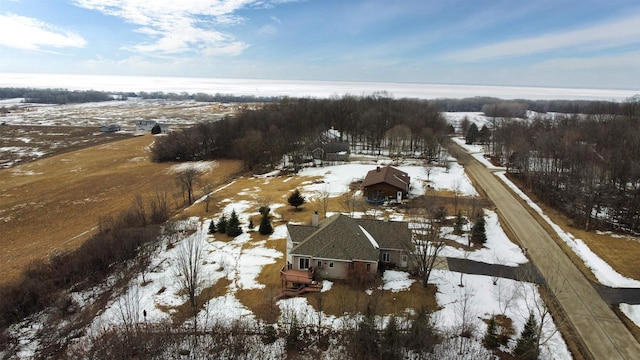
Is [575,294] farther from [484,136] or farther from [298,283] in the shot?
[484,136]

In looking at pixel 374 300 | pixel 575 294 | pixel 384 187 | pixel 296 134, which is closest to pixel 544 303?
pixel 575 294

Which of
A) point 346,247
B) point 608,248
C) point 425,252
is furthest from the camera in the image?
point 608,248

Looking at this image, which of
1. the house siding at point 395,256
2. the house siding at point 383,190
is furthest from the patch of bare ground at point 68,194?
the house siding at point 395,256

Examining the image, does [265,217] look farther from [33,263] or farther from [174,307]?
[33,263]

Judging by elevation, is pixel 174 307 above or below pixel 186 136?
below

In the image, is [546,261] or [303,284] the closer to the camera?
[303,284]

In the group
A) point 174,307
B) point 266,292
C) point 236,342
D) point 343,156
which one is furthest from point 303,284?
point 343,156
